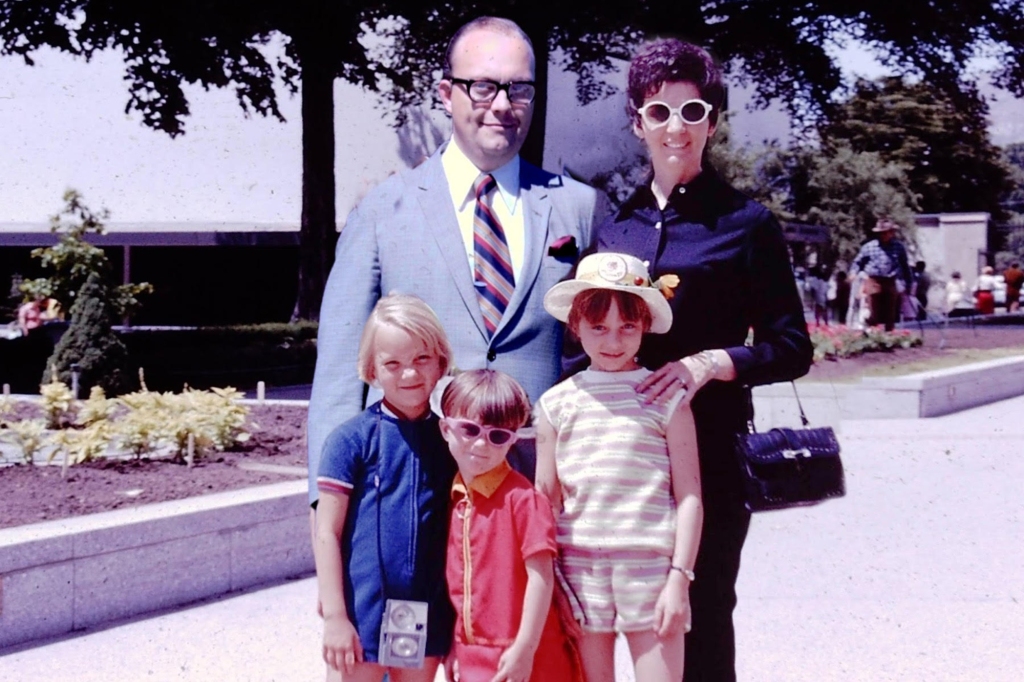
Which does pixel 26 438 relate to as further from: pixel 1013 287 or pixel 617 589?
pixel 1013 287

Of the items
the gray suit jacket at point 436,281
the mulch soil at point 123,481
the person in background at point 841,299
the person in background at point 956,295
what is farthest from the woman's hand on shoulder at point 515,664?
the person in background at point 956,295

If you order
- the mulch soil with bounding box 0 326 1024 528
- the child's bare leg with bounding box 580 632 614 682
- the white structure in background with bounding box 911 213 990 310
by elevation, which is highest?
the white structure in background with bounding box 911 213 990 310

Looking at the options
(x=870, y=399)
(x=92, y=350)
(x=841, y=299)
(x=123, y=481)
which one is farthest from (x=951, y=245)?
(x=123, y=481)

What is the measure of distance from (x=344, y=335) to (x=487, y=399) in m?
0.47

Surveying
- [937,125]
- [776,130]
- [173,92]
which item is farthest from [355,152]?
[937,125]

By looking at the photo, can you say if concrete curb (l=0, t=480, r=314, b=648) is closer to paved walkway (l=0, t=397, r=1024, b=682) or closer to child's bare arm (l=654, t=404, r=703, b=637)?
paved walkway (l=0, t=397, r=1024, b=682)

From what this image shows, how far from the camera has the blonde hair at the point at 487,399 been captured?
8.70 ft

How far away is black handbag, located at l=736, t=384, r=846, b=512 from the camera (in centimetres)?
295

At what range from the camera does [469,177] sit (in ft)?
10.0

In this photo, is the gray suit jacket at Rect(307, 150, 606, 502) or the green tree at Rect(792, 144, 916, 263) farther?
the green tree at Rect(792, 144, 916, 263)

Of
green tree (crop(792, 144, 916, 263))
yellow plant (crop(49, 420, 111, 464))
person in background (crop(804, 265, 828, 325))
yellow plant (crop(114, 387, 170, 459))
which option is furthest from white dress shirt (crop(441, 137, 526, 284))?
green tree (crop(792, 144, 916, 263))

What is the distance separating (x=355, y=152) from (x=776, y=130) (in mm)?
22170

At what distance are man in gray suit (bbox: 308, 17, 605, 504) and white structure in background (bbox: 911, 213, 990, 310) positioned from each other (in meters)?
42.0

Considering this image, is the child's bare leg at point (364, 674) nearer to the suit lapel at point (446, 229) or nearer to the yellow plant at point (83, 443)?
the suit lapel at point (446, 229)
